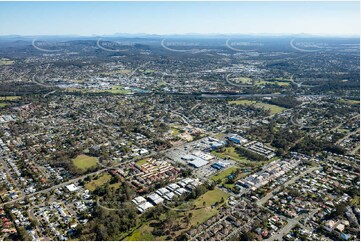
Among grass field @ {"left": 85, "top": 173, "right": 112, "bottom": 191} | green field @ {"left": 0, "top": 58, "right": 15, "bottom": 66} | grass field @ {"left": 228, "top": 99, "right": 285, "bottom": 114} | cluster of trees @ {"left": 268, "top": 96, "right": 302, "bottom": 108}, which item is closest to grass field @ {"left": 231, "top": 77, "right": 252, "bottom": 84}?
cluster of trees @ {"left": 268, "top": 96, "right": 302, "bottom": 108}

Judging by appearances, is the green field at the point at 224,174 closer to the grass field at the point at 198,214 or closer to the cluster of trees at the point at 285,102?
the grass field at the point at 198,214

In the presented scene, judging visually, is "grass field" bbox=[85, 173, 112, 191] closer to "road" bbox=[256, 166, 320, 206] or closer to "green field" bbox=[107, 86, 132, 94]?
"road" bbox=[256, 166, 320, 206]

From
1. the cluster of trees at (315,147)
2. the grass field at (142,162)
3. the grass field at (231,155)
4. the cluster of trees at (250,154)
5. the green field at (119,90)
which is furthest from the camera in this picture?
the green field at (119,90)

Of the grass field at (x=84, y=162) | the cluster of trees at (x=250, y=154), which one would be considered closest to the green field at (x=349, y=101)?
the cluster of trees at (x=250, y=154)

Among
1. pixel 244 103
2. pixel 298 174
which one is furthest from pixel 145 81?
pixel 298 174

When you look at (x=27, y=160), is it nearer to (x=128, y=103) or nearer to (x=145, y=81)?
(x=128, y=103)
